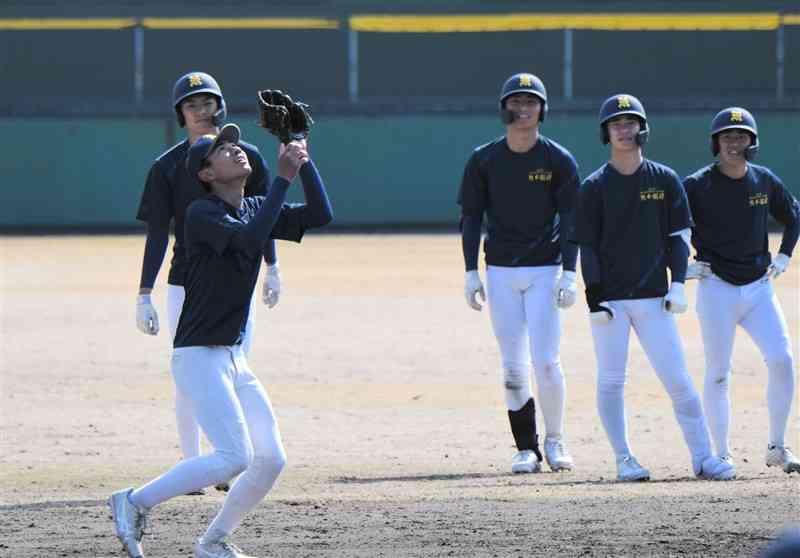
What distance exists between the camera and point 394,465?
9.46 metres

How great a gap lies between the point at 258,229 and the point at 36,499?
271 centimetres

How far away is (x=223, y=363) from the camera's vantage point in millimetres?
6254

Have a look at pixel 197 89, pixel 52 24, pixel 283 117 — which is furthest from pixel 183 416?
pixel 52 24

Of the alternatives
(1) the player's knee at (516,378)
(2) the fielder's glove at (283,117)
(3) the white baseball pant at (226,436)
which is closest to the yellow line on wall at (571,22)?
(1) the player's knee at (516,378)

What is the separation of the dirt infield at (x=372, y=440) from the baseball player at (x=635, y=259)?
0.42 meters

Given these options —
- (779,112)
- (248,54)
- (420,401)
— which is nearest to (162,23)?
(248,54)

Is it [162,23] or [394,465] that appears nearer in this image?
[394,465]

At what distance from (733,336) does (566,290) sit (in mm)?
970

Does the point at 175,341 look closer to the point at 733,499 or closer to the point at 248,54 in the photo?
the point at 733,499

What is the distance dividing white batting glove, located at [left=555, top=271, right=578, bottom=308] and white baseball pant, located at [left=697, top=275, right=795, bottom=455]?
0.72m

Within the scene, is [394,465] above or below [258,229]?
below

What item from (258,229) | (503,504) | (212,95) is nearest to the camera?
(258,229)

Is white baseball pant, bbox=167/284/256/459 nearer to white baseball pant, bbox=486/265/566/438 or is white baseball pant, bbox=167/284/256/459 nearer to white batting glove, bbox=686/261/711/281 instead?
white baseball pant, bbox=486/265/566/438

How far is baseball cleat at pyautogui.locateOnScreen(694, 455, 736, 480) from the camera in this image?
8508mm
